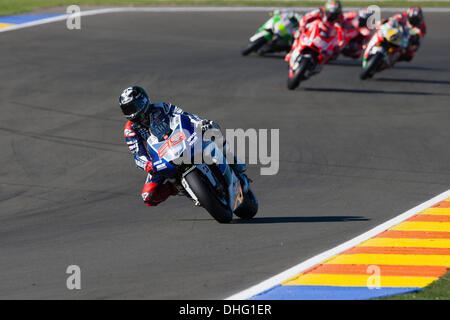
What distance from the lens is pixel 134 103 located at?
449 inches

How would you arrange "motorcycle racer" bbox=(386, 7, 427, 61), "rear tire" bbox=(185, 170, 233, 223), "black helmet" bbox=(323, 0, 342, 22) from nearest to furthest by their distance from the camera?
"rear tire" bbox=(185, 170, 233, 223)
"black helmet" bbox=(323, 0, 342, 22)
"motorcycle racer" bbox=(386, 7, 427, 61)

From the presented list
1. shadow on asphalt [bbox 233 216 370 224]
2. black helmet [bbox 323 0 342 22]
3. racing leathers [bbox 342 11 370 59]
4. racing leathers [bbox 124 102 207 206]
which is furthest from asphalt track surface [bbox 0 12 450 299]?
black helmet [bbox 323 0 342 22]

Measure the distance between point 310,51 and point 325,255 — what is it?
1181cm

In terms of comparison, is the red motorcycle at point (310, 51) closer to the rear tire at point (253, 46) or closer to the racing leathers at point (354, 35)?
the racing leathers at point (354, 35)

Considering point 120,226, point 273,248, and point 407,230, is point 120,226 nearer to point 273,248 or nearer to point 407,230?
point 273,248

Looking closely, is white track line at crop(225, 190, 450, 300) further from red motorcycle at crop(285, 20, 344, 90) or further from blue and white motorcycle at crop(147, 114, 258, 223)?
red motorcycle at crop(285, 20, 344, 90)

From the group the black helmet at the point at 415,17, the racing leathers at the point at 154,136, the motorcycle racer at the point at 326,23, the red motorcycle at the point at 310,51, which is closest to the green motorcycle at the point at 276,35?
the motorcycle racer at the point at 326,23

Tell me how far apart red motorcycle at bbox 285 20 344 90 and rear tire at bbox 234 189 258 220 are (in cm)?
956

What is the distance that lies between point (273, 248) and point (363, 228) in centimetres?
160

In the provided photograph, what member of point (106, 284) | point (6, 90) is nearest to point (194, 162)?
point (106, 284)

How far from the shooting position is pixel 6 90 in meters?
20.4

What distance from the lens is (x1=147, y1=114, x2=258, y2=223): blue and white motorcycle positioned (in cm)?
1114

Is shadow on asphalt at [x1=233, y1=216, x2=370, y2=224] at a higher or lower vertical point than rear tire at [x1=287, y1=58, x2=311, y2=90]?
lower

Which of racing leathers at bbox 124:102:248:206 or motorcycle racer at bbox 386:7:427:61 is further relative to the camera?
motorcycle racer at bbox 386:7:427:61
